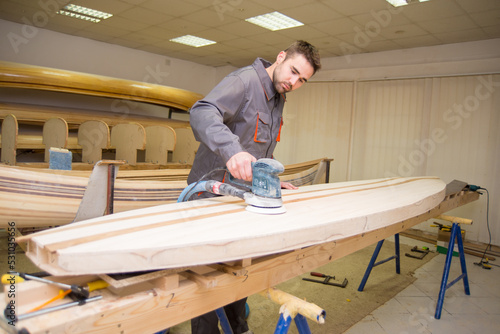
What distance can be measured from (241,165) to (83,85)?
465cm

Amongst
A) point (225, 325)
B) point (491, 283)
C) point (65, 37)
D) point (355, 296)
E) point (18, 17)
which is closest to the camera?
point (225, 325)

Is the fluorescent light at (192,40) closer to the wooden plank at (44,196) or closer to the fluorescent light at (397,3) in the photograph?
the fluorescent light at (397,3)

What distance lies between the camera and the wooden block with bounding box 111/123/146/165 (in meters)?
4.10

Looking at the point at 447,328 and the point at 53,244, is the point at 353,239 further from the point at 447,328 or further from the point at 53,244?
the point at 447,328

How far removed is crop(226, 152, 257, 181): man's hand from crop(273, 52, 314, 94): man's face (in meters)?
0.71

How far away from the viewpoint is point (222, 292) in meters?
1.04

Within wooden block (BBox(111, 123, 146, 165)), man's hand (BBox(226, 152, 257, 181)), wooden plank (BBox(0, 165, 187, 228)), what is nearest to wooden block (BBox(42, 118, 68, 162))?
wooden block (BBox(111, 123, 146, 165))

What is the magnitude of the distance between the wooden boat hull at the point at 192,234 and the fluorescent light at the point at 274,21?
4.37 m

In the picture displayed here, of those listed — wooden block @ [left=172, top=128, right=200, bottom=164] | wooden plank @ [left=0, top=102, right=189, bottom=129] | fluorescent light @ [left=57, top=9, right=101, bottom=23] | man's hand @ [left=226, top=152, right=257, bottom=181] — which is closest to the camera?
man's hand @ [left=226, top=152, right=257, bottom=181]

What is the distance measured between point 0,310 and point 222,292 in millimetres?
567

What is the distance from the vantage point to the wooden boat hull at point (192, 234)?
2.87 feet

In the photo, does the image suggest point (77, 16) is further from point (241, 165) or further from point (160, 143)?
point (241, 165)

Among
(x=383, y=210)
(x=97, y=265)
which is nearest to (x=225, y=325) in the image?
(x=383, y=210)

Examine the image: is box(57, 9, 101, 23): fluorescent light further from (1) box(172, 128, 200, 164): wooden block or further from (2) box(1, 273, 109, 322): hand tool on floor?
(2) box(1, 273, 109, 322): hand tool on floor
